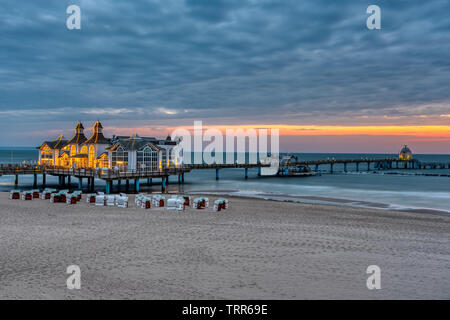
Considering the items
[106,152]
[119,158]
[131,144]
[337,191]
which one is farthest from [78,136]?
[337,191]

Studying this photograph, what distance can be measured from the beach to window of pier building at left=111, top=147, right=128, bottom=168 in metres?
25.0

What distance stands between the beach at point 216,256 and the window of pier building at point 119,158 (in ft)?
82.0

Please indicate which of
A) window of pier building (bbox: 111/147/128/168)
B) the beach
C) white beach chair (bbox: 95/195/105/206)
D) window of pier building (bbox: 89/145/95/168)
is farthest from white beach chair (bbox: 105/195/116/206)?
window of pier building (bbox: 89/145/95/168)

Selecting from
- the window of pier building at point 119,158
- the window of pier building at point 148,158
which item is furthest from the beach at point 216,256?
the window of pier building at point 148,158

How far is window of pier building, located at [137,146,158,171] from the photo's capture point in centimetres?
4628

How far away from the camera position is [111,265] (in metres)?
10.9

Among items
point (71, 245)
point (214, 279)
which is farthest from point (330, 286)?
point (71, 245)

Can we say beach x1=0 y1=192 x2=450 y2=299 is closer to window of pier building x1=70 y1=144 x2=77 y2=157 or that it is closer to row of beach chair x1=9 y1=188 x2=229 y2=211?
row of beach chair x1=9 y1=188 x2=229 y2=211

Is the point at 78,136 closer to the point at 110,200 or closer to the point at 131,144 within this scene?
the point at 131,144

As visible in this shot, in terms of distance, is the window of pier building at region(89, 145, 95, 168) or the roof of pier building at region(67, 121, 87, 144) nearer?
the window of pier building at region(89, 145, 95, 168)

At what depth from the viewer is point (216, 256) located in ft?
39.3

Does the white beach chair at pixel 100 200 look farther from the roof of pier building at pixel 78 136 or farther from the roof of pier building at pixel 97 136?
the roof of pier building at pixel 78 136
